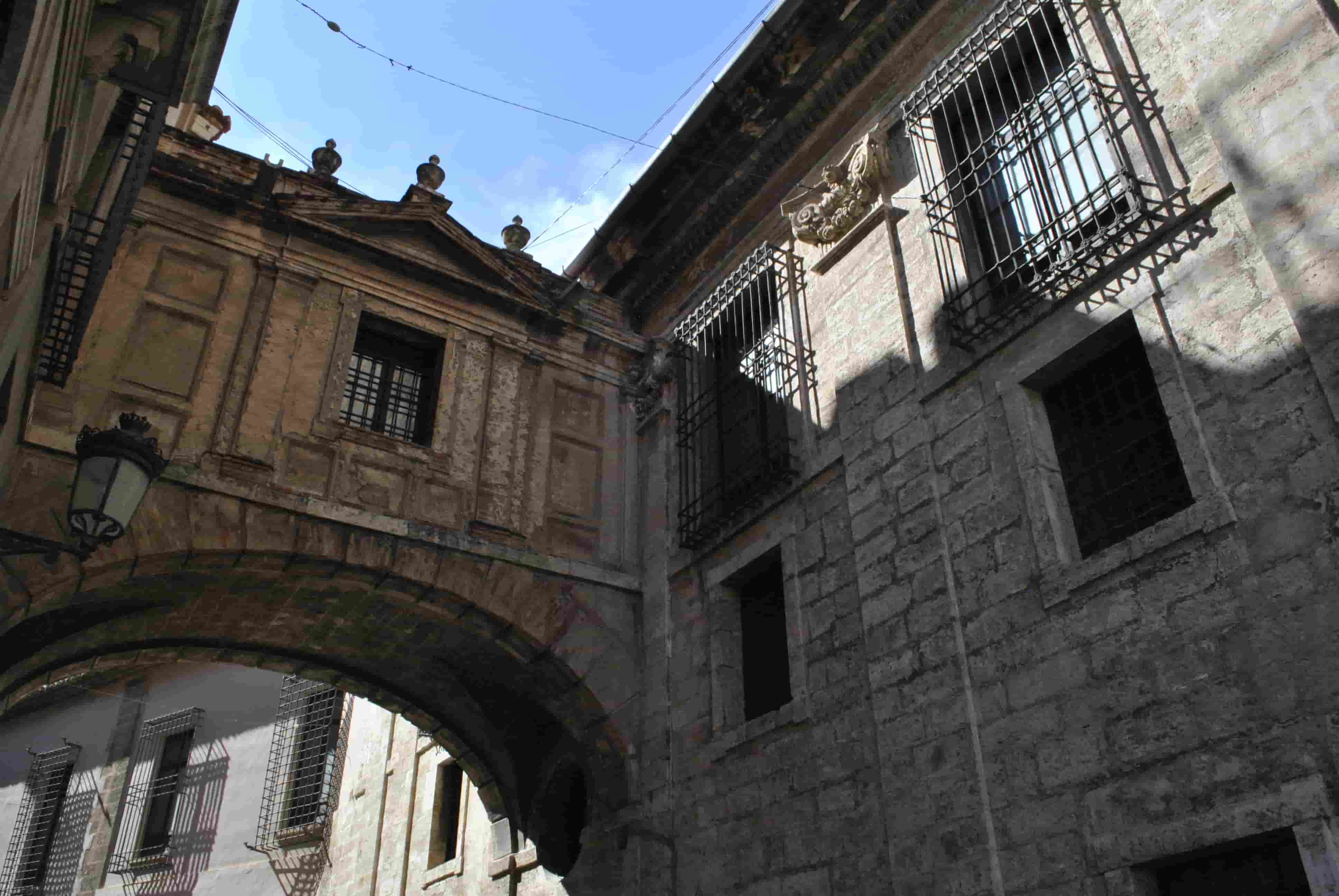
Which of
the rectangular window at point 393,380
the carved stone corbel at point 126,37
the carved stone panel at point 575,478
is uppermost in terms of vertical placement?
the rectangular window at point 393,380

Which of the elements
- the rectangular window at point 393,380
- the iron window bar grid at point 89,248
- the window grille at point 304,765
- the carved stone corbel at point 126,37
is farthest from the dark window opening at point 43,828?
the carved stone corbel at point 126,37

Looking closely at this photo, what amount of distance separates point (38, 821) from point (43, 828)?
240 millimetres

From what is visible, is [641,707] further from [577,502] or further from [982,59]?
[982,59]

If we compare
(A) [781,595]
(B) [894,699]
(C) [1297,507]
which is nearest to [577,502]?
(A) [781,595]

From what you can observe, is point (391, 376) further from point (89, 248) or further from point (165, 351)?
point (89, 248)

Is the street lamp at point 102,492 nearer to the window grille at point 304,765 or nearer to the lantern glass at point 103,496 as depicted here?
the lantern glass at point 103,496

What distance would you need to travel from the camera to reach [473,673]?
32.4 feet

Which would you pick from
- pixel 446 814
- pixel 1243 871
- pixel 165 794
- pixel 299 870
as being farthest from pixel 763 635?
pixel 165 794

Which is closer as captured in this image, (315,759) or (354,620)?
(354,620)

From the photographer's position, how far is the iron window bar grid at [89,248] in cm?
632

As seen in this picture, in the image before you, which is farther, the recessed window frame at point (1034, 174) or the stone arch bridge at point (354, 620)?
the stone arch bridge at point (354, 620)

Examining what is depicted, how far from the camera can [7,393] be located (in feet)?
19.1

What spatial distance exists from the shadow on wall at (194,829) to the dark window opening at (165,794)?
0.60ft

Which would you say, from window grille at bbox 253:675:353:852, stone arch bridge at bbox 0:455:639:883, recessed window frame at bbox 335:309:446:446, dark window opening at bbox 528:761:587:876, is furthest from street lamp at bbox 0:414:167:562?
window grille at bbox 253:675:353:852
